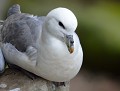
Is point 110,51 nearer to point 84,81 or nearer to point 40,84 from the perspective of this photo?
point 84,81

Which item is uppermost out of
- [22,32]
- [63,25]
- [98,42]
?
[63,25]

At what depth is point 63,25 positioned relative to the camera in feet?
7.16

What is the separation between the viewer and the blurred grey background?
140 inches

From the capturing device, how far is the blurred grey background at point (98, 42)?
140 inches

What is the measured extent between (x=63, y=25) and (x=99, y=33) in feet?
4.77

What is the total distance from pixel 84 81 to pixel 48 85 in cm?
106

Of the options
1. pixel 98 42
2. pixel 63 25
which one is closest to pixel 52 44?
pixel 63 25

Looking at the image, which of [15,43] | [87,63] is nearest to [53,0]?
[87,63]

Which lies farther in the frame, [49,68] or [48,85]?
[48,85]

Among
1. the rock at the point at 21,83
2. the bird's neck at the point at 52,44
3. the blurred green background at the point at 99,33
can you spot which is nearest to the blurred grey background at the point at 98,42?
the blurred green background at the point at 99,33

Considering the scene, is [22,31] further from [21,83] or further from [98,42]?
[98,42]

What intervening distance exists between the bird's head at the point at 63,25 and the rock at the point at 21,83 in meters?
0.35

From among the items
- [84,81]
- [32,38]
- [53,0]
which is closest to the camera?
[32,38]

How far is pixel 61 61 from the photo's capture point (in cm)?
231
